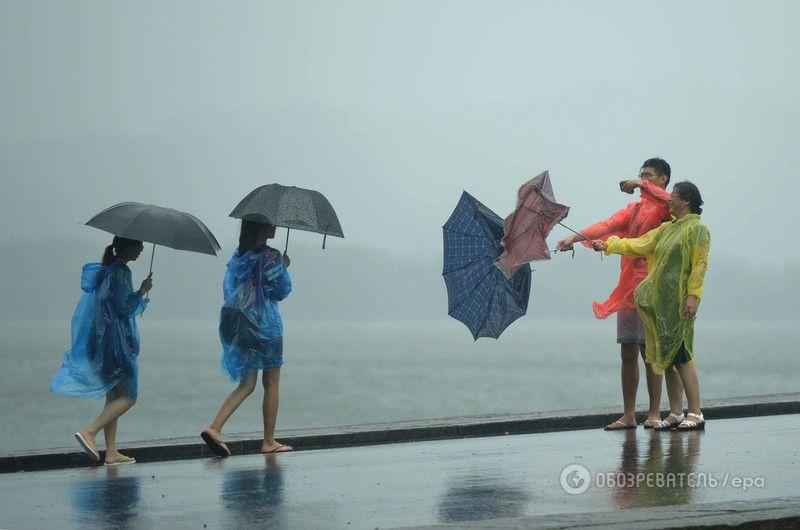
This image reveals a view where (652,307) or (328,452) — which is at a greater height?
(652,307)

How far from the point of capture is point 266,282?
973 cm

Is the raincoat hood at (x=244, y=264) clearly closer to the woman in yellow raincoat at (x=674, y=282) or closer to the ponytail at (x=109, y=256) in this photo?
the ponytail at (x=109, y=256)

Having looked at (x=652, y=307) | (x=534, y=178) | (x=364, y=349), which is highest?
(x=534, y=178)

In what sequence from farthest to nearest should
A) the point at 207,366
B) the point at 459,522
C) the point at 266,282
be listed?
the point at 207,366, the point at 266,282, the point at 459,522

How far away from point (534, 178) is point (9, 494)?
422cm

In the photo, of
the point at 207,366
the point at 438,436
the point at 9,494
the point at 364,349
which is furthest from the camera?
the point at 364,349

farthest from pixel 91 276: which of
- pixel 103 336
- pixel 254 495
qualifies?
pixel 254 495

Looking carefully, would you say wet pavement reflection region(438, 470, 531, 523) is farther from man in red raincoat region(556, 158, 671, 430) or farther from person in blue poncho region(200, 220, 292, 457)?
man in red raincoat region(556, 158, 671, 430)

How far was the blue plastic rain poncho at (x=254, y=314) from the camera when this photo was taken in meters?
9.66

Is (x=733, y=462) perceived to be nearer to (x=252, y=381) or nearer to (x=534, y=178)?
(x=534, y=178)

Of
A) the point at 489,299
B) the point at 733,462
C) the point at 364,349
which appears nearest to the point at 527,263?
the point at 489,299

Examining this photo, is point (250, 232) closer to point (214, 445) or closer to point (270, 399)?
point (270, 399)

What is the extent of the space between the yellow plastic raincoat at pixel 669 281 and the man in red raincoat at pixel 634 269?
0.28 m

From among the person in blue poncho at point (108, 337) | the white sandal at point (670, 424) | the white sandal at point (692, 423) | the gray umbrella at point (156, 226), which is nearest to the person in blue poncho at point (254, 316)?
the gray umbrella at point (156, 226)
